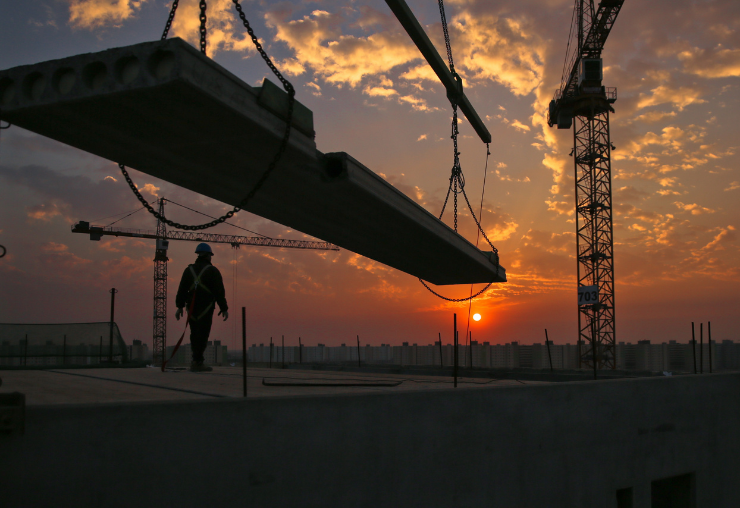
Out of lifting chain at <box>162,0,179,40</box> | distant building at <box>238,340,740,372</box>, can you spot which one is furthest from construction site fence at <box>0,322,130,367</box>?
distant building at <box>238,340,740,372</box>

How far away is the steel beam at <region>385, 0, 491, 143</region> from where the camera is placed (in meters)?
14.1

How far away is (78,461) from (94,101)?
3.53m

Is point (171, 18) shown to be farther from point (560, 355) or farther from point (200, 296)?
point (560, 355)

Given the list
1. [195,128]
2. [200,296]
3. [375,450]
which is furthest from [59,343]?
[375,450]

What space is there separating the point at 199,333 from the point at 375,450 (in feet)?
21.2

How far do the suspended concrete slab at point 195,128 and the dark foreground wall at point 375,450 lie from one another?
3.14m

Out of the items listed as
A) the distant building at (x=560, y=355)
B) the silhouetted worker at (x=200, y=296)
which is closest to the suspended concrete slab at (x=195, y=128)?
the silhouetted worker at (x=200, y=296)

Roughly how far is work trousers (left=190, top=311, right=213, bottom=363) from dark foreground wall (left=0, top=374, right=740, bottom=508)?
20.9 feet

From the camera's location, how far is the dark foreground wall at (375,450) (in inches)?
142

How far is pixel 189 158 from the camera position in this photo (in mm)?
6809

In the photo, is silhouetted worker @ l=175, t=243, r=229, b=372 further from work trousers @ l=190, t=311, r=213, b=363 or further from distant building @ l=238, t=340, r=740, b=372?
distant building @ l=238, t=340, r=740, b=372

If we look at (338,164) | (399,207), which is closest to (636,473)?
(399,207)

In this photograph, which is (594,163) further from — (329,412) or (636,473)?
(329,412)

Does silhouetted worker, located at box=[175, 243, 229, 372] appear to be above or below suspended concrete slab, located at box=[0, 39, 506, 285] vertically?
below
